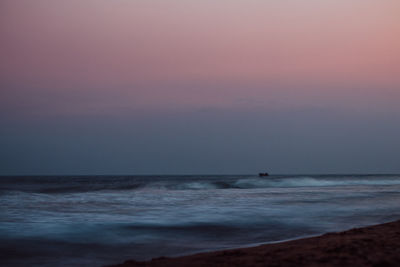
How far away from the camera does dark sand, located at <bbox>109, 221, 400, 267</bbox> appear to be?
542cm

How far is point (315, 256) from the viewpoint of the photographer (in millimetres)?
5777

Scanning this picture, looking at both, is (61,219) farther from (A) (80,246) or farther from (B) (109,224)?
(A) (80,246)

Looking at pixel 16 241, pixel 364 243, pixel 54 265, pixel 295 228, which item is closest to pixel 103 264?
pixel 54 265

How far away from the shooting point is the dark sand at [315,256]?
5.42 m

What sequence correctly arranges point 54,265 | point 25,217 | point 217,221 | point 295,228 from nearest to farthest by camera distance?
point 54,265 → point 295,228 → point 217,221 → point 25,217

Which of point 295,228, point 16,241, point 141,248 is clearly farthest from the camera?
point 295,228

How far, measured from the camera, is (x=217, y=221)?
11750 mm

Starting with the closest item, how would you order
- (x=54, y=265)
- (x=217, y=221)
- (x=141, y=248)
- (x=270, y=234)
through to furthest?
(x=54, y=265) < (x=141, y=248) < (x=270, y=234) < (x=217, y=221)

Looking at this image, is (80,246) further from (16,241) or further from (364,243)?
(364,243)

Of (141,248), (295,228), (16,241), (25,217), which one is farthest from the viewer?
(25,217)

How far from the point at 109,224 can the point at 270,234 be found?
4.23 m

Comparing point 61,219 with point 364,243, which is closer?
point 364,243

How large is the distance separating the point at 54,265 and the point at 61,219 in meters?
5.91

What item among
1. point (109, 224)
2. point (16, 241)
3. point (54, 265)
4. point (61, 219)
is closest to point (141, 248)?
point (54, 265)
